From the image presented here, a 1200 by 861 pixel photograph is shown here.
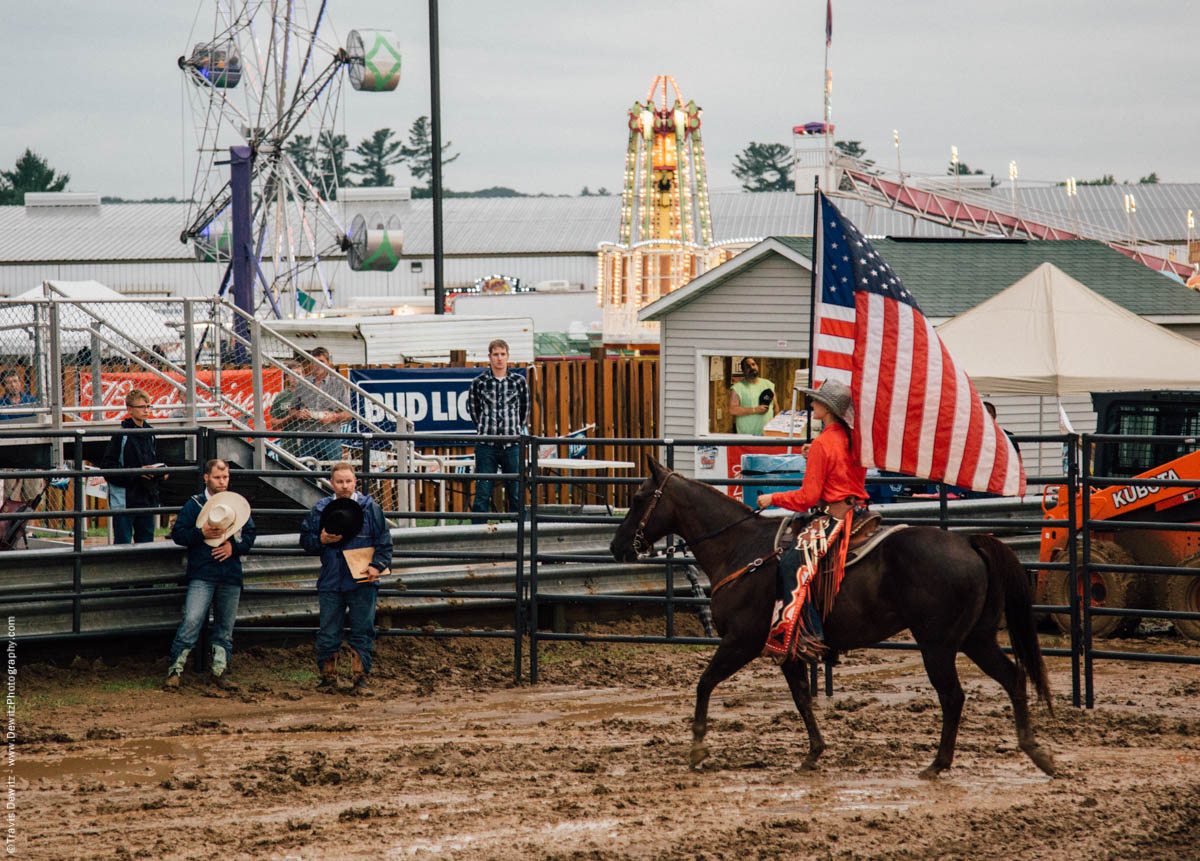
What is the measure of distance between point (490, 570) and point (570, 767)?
3788mm

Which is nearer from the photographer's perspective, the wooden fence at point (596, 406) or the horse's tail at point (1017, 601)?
the horse's tail at point (1017, 601)

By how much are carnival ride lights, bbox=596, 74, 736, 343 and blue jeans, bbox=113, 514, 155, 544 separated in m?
22.6

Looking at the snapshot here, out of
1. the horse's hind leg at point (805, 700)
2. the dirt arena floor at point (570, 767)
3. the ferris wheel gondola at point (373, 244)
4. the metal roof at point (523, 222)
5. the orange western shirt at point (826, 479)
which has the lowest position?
the dirt arena floor at point (570, 767)

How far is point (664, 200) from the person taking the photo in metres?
33.6

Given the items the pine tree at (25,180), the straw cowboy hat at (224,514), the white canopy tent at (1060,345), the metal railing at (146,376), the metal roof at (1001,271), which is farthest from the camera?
the pine tree at (25,180)

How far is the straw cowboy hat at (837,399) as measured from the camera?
25.0 ft

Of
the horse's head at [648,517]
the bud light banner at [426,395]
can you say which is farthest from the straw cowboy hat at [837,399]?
the bud light banner at [426,395]

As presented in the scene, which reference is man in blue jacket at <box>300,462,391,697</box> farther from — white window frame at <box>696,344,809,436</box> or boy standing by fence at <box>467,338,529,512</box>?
white window frame at <box>696,344,809,436</box>

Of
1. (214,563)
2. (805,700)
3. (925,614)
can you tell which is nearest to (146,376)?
(214,563)

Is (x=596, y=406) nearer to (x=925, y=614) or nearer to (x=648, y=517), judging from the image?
(x=648, y=517)

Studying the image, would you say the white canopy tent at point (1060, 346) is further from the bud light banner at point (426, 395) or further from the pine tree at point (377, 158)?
the pine tree at point (377, 158)

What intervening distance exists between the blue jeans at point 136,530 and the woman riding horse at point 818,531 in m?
5.88

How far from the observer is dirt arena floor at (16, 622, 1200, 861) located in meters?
6.12

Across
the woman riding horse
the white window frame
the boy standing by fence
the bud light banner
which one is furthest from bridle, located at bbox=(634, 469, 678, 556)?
the white window frame
